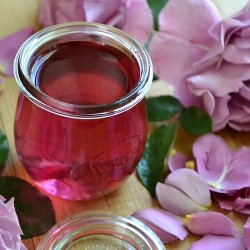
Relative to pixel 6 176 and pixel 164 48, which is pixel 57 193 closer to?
pixel 6 176

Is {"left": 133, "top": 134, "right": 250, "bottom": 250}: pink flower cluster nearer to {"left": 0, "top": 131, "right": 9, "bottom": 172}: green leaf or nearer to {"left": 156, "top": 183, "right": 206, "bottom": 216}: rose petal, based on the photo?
{"left": 156, "top": 183, "right": 206, "bottom": 216}: rose petal

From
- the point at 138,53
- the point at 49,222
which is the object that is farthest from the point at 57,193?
the point at 138,53

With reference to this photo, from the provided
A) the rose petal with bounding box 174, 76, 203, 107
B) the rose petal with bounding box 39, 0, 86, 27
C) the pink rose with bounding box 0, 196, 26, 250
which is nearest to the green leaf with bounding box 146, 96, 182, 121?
the rose petal with bounding box 174, 76, 203, 107

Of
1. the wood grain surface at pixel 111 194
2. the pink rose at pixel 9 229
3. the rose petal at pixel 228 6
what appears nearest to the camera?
the pink rose at pixel 9 229

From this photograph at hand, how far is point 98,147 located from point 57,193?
8 centimetres

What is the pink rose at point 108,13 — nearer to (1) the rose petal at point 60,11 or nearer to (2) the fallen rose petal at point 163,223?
(1) the rose petal at point 60,11

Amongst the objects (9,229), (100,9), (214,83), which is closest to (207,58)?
(214,83)

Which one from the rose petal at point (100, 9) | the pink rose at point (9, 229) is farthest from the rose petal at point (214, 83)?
the pink rose at point (9, 229)

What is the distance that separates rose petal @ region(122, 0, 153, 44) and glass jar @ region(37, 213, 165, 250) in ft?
0.64

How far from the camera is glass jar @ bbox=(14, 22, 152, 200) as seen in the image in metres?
0.61

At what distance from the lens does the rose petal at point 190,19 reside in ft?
2.38

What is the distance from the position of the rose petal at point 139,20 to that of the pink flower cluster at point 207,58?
0.05ft

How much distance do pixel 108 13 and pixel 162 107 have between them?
0.11 m

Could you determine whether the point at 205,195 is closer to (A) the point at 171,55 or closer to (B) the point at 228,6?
(A) the point at 171,55
